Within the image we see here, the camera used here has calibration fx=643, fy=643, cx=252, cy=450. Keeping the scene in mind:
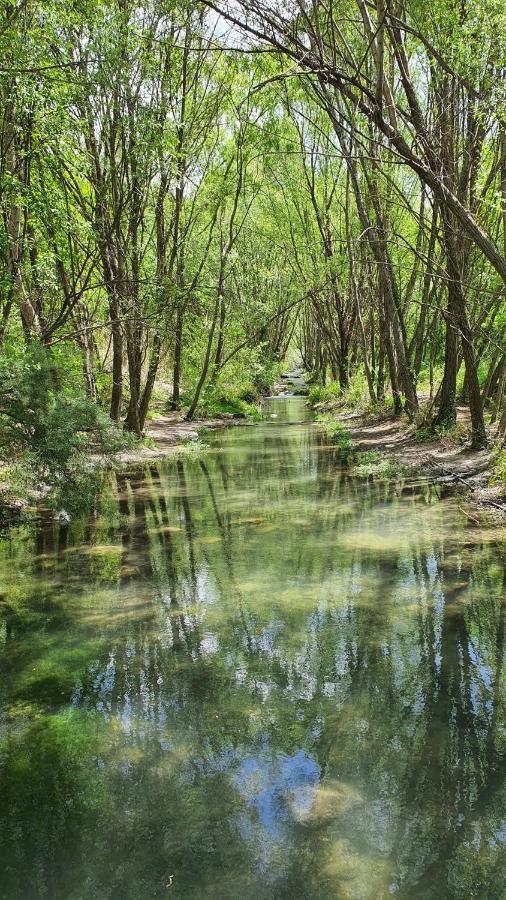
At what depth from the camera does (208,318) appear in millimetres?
29625

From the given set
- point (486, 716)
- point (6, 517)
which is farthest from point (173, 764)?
point (6, 517)

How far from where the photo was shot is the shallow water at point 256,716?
131 inches

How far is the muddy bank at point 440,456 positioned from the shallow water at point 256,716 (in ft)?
5.61

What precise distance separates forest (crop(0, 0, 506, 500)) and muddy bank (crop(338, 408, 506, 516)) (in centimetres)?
70

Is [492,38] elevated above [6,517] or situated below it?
above

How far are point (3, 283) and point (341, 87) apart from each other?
5.49 m

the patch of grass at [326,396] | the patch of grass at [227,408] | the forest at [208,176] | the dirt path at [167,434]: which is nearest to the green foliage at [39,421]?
the forest at [208,176]

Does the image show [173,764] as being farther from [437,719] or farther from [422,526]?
[422,526]

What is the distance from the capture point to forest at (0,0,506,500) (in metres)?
8.86

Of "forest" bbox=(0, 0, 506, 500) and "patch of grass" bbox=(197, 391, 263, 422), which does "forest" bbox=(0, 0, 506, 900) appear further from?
"patch of grass" bbox=(197, 391, 263, 422)

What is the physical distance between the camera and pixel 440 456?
14.5 metres

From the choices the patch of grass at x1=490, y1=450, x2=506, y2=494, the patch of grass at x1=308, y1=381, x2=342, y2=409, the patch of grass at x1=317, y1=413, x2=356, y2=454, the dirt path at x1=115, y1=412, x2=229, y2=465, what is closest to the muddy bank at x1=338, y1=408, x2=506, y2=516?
the patch of grass at x1=490, y1=450, x2=506, y2=494

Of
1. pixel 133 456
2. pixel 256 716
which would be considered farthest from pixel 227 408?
pixel 256 716

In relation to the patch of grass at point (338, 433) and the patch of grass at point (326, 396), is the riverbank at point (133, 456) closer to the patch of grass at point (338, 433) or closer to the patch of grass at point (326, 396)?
the patch of grass at point (338, 433)
